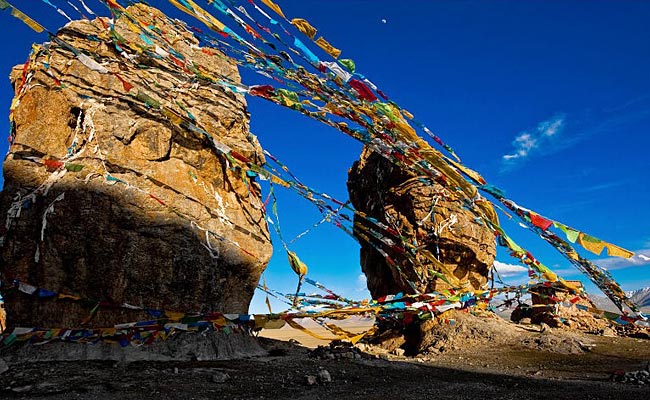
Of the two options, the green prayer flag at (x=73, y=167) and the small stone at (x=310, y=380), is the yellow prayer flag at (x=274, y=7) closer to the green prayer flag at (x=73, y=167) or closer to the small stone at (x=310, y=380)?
the green prayer flag at (x=73, y=167)

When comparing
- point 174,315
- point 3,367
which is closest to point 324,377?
point 174,315

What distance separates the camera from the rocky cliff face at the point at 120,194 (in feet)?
23.2

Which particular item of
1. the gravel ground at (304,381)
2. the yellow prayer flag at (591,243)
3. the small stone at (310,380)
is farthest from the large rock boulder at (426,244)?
the small stone at (310,380)

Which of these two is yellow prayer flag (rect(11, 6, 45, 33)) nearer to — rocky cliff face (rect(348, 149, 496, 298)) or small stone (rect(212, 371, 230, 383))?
small stone (rect(212, 371, 230, 383))

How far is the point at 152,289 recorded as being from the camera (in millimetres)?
7355

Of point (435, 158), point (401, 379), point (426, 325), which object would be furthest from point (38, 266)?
point (426, 325)

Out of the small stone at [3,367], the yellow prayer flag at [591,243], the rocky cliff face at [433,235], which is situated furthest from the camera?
the rocky cliff face at [433,235]

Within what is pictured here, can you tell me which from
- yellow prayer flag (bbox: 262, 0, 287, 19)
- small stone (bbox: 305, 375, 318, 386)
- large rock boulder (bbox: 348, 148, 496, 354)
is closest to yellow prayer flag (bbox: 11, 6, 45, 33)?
yellow prayer flag (bbox: 262, 0, 287, 19)

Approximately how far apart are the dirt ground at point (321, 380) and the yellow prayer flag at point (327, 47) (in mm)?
5632

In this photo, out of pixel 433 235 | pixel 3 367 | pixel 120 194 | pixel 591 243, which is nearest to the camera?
pixel 3 367

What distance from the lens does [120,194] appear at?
24.3 feet

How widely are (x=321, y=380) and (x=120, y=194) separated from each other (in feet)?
15.8

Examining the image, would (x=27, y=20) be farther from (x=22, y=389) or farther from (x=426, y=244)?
(x=426, y=244)

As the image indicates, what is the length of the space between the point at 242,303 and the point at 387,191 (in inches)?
371
